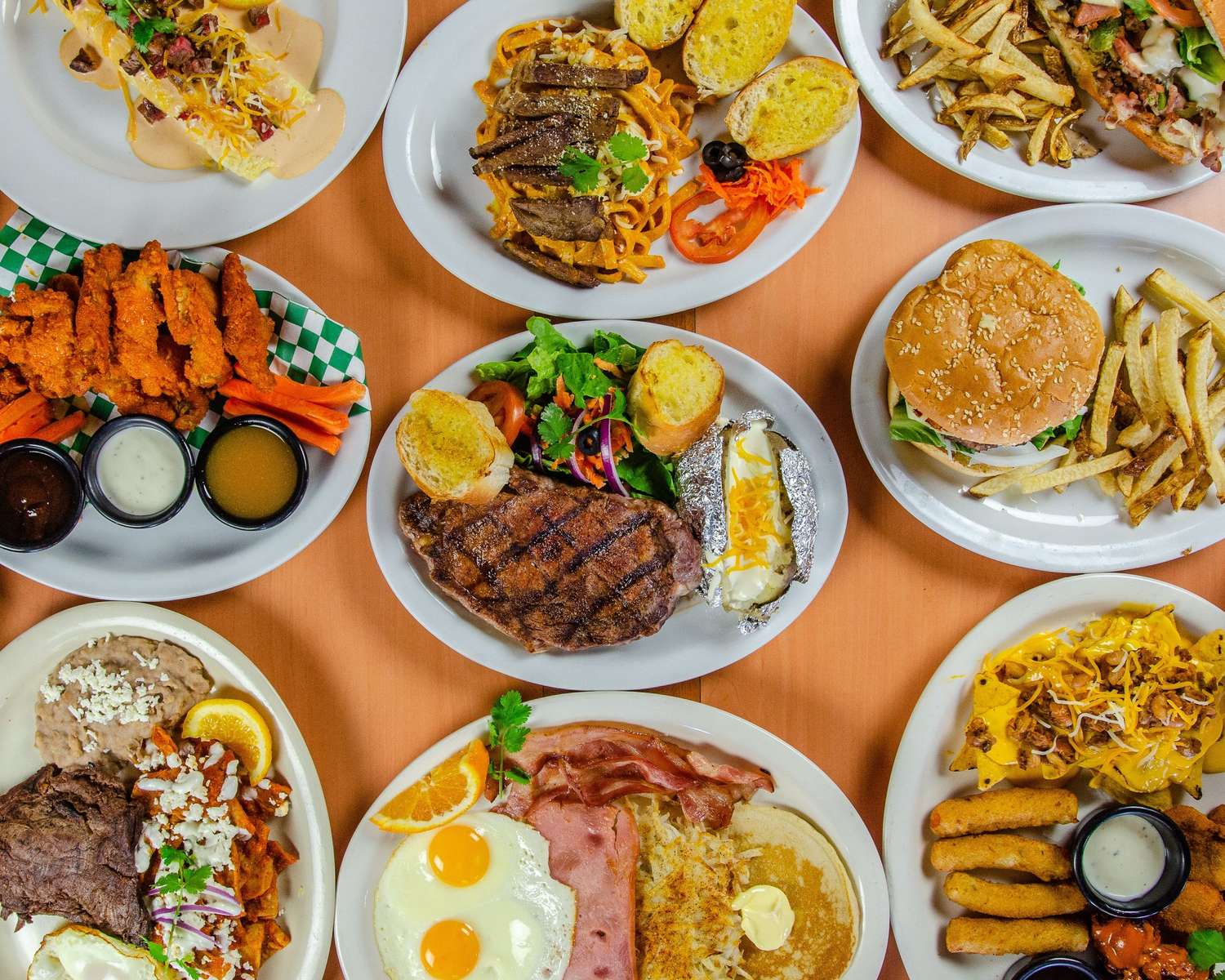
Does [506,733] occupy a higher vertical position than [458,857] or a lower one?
higher

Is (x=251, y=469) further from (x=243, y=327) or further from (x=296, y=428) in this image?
(x=243, y=327)

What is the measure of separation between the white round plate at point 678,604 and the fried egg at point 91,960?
1607 millimetres

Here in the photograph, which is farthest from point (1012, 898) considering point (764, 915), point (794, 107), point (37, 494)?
point (37, 494)

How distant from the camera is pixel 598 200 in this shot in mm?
2773

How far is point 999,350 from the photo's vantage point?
2688mm

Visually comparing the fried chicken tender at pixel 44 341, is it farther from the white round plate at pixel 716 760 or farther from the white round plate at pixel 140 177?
the white round plate at pixel 716 760

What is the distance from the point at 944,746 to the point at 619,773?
1190 mm

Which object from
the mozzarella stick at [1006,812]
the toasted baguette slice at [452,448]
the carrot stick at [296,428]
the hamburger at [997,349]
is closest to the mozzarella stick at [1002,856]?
the mozzarella stick at [1006,812]

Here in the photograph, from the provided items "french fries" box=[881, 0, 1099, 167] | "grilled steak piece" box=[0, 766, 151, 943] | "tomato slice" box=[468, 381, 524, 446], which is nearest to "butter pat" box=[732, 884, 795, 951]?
"tomato slice" box=[468, 381, 524, 446]

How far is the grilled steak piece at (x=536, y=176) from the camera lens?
109 inches

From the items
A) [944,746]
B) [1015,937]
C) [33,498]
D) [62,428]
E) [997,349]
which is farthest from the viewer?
[944,746]

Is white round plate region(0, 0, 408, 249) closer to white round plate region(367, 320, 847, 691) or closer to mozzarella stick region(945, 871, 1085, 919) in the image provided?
white round plate region(367, 320, 847, 691)

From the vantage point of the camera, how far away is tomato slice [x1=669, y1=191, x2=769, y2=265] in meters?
2.92

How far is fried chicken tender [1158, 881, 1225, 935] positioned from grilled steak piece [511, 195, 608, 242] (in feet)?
9.92
